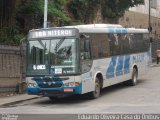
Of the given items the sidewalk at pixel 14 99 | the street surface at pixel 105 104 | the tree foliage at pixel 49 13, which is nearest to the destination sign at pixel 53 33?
the street surface at pixel 105 104

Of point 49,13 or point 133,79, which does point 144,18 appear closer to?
point 49,13

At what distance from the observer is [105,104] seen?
17391mm

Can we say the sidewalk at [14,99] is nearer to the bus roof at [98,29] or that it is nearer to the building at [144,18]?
the bus roof at [98,29]

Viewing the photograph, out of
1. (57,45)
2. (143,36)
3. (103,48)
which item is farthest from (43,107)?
(143,36)

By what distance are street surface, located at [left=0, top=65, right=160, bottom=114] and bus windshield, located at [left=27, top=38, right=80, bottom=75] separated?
1310 mm

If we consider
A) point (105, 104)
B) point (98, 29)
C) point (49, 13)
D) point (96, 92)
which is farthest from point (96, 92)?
point (49, 13)

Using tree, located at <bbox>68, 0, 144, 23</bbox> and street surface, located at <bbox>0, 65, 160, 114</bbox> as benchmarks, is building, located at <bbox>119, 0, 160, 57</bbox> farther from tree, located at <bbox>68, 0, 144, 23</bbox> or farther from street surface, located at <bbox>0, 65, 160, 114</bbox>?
street surface, located at <bbox>0, 65, 160, 114</bbox>

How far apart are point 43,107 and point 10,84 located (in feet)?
16.8

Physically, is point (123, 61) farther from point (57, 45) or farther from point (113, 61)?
point (57, 45)

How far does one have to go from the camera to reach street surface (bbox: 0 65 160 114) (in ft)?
51.8

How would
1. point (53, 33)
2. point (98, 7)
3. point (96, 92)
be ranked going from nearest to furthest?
point (53, 33)
point (96, 92)
point (98, 7)

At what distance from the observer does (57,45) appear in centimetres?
1845

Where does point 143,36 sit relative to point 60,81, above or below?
above

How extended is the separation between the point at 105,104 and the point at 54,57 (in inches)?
105
